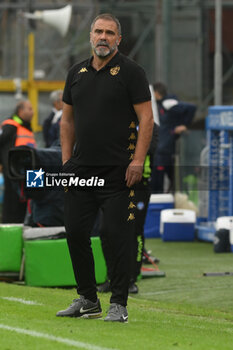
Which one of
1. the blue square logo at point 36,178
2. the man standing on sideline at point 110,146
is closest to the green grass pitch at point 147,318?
the man standing on sideline at point 110,146

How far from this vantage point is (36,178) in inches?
321

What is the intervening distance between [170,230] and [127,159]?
8.52m

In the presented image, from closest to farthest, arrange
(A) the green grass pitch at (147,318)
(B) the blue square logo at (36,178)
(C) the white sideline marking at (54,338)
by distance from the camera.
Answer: (C) the white sideline marking at (54,338) < (A) the green grass pitch at (147,318) < (B) the blue square logo at (36,178)

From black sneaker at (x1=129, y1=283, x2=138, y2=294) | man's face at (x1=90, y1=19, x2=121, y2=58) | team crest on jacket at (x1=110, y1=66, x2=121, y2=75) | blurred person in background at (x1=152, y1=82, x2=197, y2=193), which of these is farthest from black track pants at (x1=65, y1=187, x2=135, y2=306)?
blurred person in background at (x1=152, y1=82, x2=197, y2=193)

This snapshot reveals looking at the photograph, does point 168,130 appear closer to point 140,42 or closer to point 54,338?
point 54,338

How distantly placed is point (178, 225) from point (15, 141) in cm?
297

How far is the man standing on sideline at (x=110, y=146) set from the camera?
25.5 feet

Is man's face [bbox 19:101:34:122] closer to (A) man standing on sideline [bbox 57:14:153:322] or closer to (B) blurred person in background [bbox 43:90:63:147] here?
(B) blurred person in background [bbox 43:90:63:147]

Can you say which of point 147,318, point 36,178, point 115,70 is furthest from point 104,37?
point 147,318

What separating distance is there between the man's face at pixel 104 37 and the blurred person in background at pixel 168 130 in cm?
857

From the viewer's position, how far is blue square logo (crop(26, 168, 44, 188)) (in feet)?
26.8

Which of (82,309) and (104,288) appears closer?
(82,309)

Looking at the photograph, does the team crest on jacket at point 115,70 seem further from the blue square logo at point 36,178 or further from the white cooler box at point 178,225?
the white cooler box at point 178,225

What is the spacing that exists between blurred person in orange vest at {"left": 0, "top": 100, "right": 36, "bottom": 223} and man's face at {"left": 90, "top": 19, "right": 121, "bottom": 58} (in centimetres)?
665
